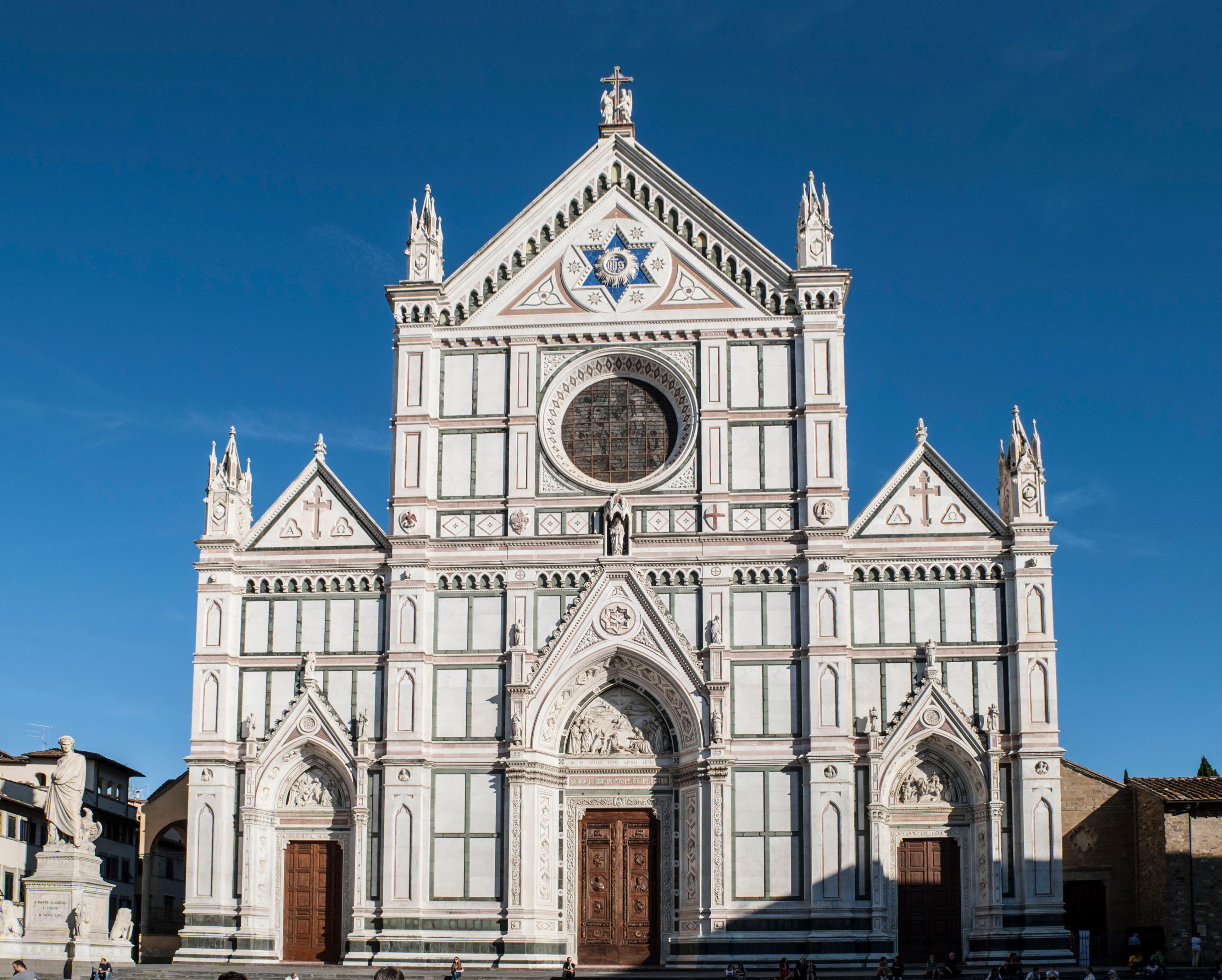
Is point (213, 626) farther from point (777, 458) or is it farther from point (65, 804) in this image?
point (777, 458)

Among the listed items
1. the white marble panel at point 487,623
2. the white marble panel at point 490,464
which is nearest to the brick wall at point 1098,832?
the white marble panel at point 487,623

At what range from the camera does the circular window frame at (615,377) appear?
116 feet

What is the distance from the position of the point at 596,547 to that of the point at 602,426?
316 cm

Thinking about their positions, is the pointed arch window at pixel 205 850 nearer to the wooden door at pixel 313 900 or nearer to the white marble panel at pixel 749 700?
the wooden door at pixel 313 900

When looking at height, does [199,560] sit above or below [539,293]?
below

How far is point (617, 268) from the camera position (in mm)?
36844

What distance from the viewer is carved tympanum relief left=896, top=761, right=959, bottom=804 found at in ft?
110

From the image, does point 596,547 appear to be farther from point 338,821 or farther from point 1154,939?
point 1154,939

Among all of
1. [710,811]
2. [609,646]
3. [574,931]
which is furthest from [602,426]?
[574,931]

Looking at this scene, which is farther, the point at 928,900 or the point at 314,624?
the point at 314,624

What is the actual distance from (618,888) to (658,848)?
1.26m

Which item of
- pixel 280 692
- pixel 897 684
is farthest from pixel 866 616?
pixel 280 692

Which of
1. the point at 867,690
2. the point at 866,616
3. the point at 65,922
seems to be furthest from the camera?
the point at 866,616

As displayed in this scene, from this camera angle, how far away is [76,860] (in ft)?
104
